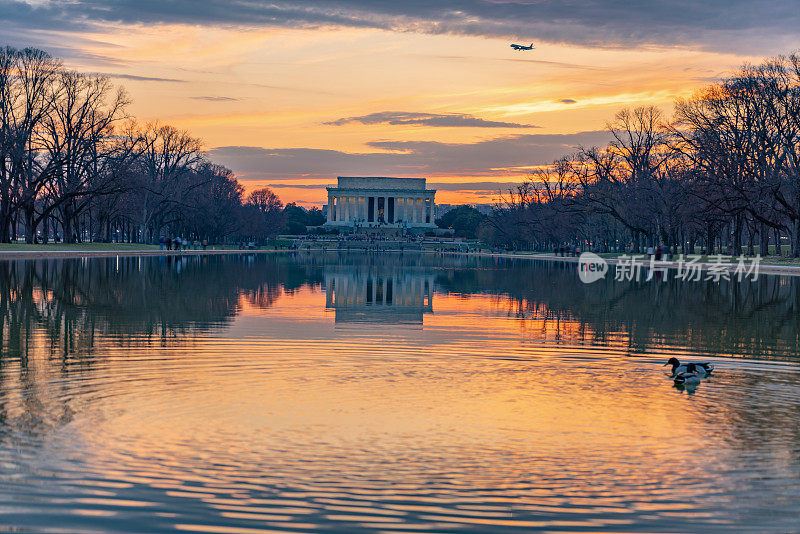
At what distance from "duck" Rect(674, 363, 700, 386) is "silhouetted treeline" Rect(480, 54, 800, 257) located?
154ft

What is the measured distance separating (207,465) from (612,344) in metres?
12.3

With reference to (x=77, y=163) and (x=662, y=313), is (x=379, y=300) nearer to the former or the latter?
(x=662, y=313)

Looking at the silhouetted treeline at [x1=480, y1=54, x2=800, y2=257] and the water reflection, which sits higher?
the silhouetted treeline at [x1=480, y1=54, x2=800, y2=257]

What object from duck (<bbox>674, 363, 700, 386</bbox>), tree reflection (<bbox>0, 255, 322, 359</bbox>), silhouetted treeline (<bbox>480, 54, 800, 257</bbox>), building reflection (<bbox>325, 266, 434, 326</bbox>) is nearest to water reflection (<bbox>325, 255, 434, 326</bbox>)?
building reflection (<bbox>325, 266, 434, 326</bbox>)

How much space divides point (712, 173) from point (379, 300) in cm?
4457

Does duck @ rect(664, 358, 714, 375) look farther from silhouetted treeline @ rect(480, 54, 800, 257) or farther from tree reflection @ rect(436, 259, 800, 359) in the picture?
silhouetted treeline @ rect(480, 54, 800, 257)

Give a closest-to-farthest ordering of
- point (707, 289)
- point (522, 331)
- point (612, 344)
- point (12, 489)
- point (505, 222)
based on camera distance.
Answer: point (12, 489) → point (612, 344) → point (522, 331) → point (707, 289) → point (505, 222)

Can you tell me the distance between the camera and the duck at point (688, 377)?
46.2ft

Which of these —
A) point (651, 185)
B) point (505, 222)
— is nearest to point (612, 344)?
point (651, 185)

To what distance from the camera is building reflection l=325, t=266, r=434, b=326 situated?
1002 inches

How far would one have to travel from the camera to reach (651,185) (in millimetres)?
81250

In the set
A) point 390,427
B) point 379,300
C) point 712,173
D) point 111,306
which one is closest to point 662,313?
point 379,300

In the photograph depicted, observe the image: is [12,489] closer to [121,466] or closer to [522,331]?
[121,466]

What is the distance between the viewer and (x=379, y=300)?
32.6m
